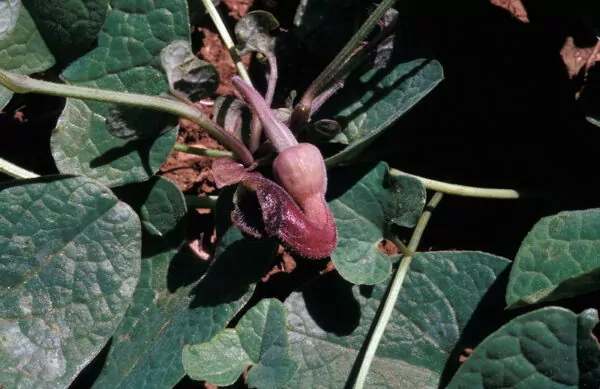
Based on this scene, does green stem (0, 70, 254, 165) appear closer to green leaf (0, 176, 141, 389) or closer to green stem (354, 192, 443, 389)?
green leaf (0, 176, 141, 389)

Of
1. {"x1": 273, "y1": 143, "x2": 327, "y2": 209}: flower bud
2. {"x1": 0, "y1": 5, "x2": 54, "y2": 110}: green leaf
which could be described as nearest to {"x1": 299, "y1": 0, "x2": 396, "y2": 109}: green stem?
{"x1": 273, "y1": 143, "x2": 327, "y2": 209}: flower bud

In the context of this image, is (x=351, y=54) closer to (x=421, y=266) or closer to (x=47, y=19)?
(x=421, y=266)

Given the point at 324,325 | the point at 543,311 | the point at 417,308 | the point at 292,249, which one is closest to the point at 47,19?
the point at 292,249

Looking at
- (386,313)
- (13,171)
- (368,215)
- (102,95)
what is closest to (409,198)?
(368,215)

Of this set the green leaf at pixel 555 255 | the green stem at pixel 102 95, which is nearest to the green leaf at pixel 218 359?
the green stem at pixel 102 95

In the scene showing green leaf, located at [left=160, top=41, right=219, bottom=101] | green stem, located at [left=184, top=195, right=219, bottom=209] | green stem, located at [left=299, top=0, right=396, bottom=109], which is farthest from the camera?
green stem, located at [left=184, top=195, right=219, bottom=209]
